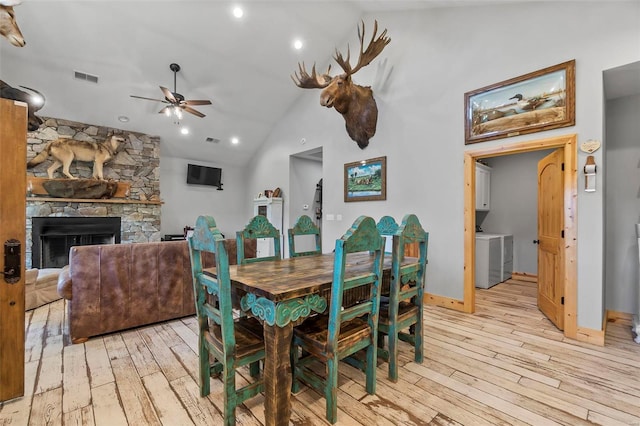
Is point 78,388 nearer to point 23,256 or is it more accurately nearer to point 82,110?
point 23,256

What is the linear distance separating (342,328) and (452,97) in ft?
10.9

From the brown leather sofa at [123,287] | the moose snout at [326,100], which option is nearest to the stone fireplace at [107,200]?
the brown leather sofa at [123,287]

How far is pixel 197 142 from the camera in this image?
6699mm

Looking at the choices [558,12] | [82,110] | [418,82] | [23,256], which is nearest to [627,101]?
[558,12]

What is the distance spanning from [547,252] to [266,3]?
16.9 feet

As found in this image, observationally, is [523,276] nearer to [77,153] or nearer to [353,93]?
[353,93]

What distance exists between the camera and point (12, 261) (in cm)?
171

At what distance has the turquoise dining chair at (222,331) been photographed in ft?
4.58

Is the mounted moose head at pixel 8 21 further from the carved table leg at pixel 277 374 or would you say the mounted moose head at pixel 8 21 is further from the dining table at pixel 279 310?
the carved table leg at pixel 277 374

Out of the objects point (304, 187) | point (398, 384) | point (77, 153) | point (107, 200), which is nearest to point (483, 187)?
point (304, 187)

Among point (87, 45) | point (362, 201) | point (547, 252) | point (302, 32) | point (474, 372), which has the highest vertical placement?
point (302, 32)

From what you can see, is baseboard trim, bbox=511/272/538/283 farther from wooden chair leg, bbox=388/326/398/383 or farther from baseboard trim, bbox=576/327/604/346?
wooden chair leg, bbox=388/326/398/383

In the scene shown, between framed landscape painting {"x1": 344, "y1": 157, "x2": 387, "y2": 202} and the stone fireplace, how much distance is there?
4.46m

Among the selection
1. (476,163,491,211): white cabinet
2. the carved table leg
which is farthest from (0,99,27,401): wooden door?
(476,163,491,211): white cabinet
